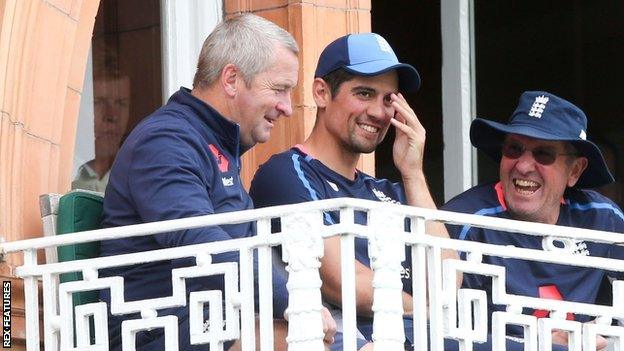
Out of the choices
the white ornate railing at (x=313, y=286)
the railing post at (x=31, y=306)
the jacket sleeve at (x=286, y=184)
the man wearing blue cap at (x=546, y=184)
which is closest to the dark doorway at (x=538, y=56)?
the man wearing blue cap at (x=546, y=184)

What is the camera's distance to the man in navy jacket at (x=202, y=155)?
722cm

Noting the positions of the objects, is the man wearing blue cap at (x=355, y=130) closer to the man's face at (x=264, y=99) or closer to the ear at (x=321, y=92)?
the ear at (x=321, y=92)

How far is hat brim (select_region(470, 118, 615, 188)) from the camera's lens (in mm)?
8484

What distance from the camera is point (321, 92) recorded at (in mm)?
8227

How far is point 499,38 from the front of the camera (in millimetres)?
11234

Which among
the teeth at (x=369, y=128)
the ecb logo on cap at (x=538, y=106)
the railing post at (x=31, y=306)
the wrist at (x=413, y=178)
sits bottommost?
the railing post at (x=31, y=306)

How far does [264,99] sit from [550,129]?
1.30m

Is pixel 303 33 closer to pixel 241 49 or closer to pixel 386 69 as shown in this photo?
pixel 386 69

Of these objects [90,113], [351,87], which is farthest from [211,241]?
[90,113]

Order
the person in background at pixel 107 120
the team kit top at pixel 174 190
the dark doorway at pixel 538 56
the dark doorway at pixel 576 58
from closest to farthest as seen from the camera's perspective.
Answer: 1. the team kit top at pixel 174 190
2. the person in background at pixel 107 120
3. the dark doorway at pixel 538 56
4. the dark doorway at pixel 576 58

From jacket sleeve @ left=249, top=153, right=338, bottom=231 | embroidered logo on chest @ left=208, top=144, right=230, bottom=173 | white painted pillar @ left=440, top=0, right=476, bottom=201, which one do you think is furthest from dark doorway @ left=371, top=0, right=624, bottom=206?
embroidered logo on chest @ left=208, top=144, right=230, bottom=173

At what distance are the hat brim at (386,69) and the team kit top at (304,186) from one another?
366 millimetres

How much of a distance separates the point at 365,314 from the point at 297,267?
1.00 metres

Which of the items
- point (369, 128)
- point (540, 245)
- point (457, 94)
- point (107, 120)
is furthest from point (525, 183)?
point (457, 94)
